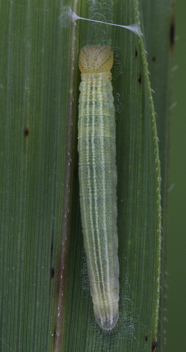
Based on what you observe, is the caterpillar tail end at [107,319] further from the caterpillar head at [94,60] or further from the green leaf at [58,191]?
the caterpillar head at [94,60]

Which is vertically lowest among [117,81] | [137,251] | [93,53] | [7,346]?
[7,346]

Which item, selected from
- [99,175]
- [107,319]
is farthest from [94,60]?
[107,319]

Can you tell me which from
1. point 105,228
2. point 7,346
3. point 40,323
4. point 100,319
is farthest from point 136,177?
point 7,346

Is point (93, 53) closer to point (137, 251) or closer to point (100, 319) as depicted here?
point (137, 251)

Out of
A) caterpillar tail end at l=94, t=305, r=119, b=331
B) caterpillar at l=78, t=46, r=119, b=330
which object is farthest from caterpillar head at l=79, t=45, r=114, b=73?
caterpillar tail end at l=94, t=305, r=119, b=331

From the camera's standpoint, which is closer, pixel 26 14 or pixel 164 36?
pixel 26 14

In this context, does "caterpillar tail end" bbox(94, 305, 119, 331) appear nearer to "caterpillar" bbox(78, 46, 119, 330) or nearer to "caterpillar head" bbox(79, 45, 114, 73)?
"caterpillar" bbox(78, 46, 119, 330)

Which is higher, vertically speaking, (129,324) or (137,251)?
(137,251)
